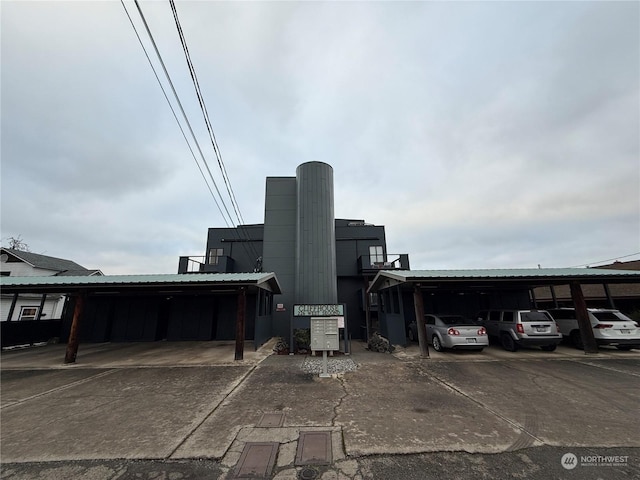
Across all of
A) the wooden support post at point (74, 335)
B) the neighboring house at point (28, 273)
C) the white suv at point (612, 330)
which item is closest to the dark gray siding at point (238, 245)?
the wooden support post at point (74, 335)

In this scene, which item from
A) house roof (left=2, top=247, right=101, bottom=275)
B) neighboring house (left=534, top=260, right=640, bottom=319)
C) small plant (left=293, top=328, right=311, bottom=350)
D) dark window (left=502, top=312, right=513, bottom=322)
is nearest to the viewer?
dark window (left=502, top=312, right=513, bottom=322)

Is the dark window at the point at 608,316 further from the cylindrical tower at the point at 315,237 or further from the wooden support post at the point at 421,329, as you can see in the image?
the cylindrical tower at the point at 315,237

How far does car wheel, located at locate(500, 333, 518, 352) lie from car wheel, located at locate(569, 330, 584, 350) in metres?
2.78

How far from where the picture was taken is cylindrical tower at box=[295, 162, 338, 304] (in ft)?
47.2

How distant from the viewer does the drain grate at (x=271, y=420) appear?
412 centimetres

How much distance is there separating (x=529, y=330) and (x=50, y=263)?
37.1 m

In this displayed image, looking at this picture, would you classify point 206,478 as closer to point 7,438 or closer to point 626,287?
point 7,438

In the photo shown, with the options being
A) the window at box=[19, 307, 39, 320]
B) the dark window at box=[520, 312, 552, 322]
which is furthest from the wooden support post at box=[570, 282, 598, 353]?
the window at box=[19, 307, 39, 320]

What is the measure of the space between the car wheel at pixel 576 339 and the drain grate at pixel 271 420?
12.2 metres

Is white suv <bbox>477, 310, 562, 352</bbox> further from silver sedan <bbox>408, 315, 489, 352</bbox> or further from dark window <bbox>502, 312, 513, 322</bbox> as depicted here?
silver sedan <bbox>408, 315, 489, 352</bbox>

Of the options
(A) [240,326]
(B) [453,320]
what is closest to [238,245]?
(A) [240,326]

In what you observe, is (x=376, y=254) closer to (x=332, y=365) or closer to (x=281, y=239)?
(x=281, y=239)

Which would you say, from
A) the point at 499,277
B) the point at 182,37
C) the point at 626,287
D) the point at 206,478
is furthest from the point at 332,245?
the point at 626,287

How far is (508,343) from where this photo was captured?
9.85 metres
